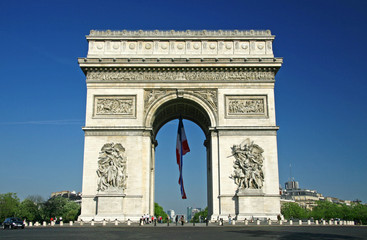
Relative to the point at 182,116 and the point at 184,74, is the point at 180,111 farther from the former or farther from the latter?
the point at 184,74

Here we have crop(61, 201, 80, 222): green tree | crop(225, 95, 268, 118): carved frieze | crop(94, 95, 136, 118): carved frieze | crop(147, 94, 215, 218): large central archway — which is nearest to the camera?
crop(94, 95, 136, 118): carved frieze

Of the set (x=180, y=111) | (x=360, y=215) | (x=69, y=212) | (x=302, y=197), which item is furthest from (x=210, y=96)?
(x=302, y=197)

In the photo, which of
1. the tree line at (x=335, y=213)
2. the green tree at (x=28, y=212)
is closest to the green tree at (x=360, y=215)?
the tree line at (x=335, y=213)

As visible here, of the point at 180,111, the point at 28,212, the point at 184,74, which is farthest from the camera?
the point at 28,212

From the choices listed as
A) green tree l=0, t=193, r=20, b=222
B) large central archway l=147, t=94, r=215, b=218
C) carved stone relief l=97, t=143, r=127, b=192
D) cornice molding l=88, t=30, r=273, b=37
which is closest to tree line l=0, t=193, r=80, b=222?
green tree l=0, t=193, r=20, b=222

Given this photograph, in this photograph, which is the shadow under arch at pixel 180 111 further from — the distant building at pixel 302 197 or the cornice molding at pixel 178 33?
the distant building at pixel 302 197

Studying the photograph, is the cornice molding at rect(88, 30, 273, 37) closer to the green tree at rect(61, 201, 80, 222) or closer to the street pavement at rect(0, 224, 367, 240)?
the street pavement at rect(0, 224, 367, 240)
